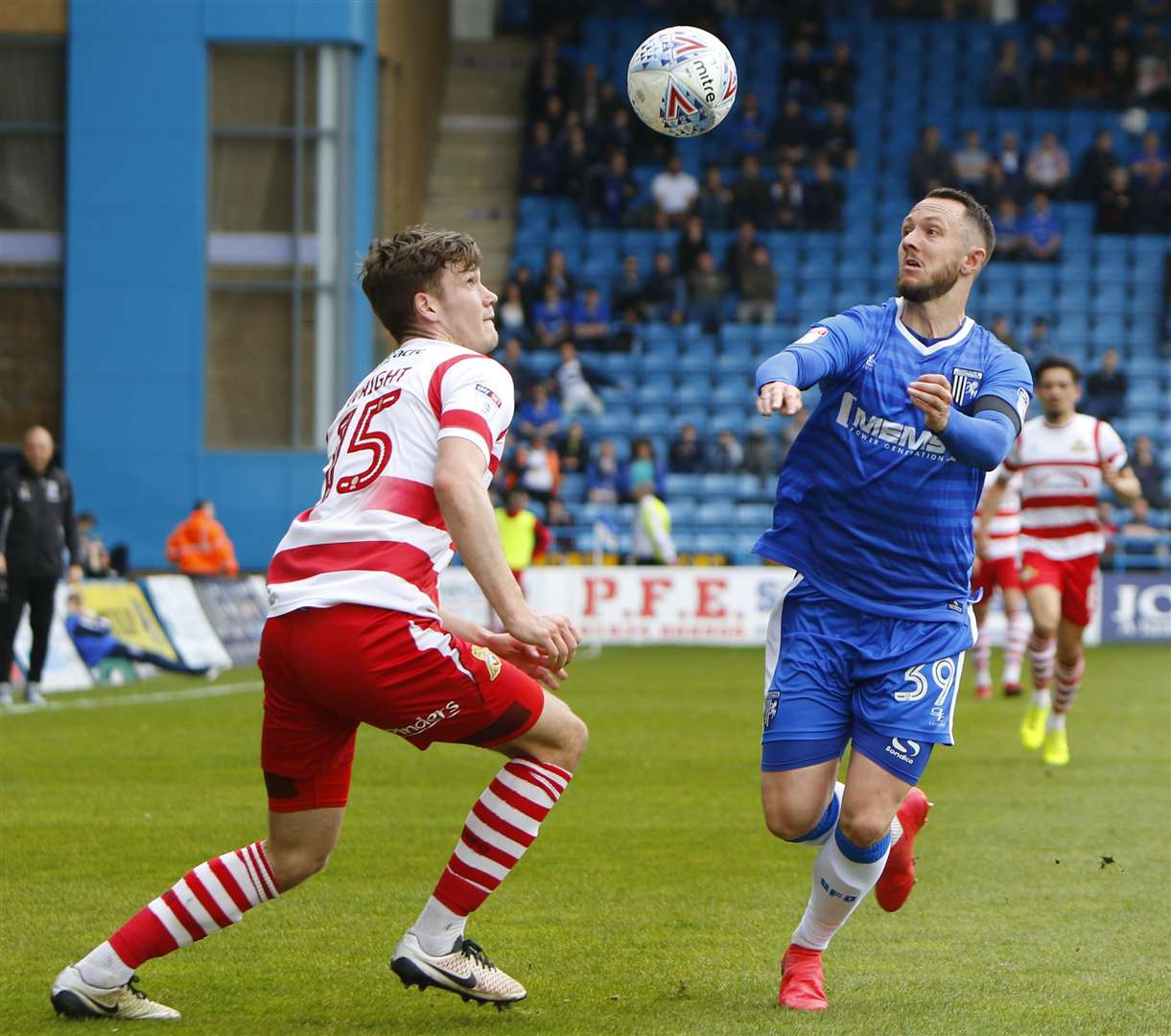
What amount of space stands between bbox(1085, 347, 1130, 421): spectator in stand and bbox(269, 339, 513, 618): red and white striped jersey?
22.5 m

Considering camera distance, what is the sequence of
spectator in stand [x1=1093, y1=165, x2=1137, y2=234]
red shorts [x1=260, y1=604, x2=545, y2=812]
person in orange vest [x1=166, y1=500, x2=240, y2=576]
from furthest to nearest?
spectator in stand [x1=1093, y1=165, x2=1137, y2=234], person in orange vest [x1=166, y1=500, x2=240, y2=576], red shorts [x1=260, y1=604, x2=545, y2=812]

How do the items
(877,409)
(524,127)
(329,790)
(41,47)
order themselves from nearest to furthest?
(329,790)
(877,409)
(41,47)
(524,127)

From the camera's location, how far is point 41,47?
2609 centimetres

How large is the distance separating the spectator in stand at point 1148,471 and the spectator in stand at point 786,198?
648 cm

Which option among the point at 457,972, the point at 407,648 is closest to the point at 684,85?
the point at 407,648

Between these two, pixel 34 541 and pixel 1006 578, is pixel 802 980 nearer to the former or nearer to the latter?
pixel 34 541

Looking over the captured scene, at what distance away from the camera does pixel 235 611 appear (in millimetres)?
19891

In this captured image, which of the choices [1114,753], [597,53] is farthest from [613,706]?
[597,53]

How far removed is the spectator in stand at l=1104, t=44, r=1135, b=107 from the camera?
30.8 m

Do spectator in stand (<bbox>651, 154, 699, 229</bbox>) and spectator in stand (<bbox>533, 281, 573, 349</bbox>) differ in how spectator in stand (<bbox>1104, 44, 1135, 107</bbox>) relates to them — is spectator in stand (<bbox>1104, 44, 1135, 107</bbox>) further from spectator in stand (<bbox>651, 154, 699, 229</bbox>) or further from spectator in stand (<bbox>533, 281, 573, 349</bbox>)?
spectator in stand (<bbox>533, 281, 573, 349</bbox>)

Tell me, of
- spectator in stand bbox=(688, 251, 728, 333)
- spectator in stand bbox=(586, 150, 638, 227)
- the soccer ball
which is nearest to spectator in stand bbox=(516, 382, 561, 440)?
spectator in stand bbox=(688, 251, 728, 333)

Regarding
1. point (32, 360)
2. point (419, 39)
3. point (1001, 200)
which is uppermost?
point (419, 39)

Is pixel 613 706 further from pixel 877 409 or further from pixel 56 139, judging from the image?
pixel 56 139

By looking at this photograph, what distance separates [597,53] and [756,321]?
6104 mm
